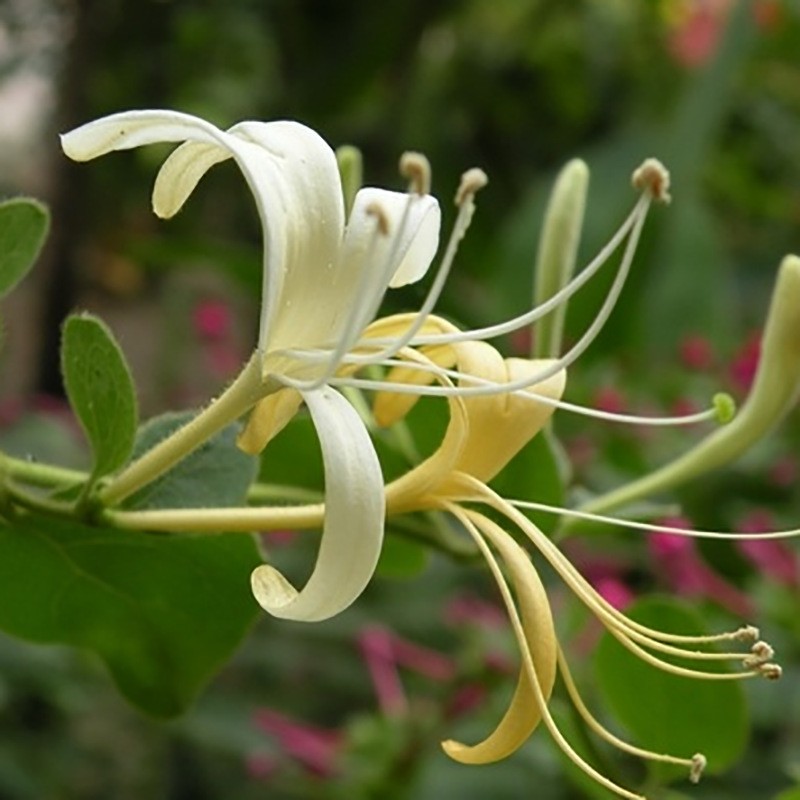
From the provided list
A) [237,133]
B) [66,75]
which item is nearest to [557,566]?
[237,133]

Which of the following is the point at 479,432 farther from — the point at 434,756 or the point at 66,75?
the point at 66,75

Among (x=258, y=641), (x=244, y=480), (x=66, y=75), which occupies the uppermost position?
(x=244, y=480)

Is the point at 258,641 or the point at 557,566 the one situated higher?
the point at 557,566

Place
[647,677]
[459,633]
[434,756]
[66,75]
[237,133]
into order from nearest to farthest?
1. [237,133]
2. [647,677]
3. [434,756]
4. [459,633]
5. [66,75]

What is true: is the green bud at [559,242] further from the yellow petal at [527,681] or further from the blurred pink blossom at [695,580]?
the blurred pink blossom at [695,580]

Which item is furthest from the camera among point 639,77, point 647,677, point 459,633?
point 639,77

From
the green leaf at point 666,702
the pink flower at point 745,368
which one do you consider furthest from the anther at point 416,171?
the pink flower at point 745,368

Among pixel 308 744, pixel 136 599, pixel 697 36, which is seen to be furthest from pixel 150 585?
pixel 697 36
